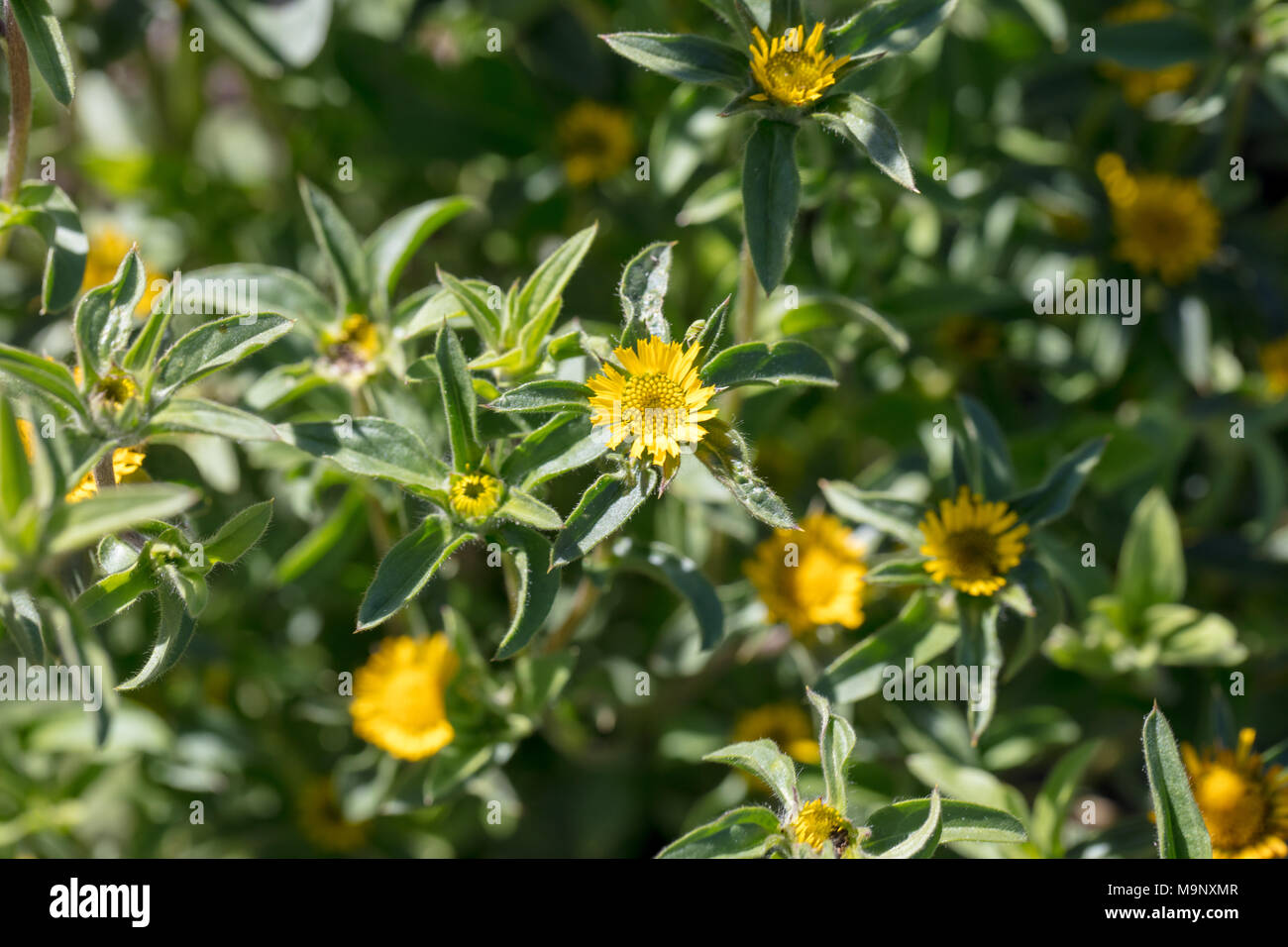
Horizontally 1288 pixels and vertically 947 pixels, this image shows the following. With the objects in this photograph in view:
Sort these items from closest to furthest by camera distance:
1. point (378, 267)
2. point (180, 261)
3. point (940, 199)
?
1. point (378, 267)
2. point (940, 199)
3. point (180, 261)

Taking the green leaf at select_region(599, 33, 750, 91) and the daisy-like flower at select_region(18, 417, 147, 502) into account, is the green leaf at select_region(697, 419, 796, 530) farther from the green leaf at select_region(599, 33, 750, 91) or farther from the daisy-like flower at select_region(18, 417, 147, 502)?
the daisy-like flower at select_region(18, 417, 147, 502)

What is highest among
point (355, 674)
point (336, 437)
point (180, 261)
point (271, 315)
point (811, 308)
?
point (180, 261)

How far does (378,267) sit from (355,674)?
1310mm

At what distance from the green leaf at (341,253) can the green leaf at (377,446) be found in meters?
0.53

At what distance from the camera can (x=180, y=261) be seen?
3994 millimetres

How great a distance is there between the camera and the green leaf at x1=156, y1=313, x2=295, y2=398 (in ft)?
7.36

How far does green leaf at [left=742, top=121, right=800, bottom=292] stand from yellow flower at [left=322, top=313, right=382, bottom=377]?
0.99 meters

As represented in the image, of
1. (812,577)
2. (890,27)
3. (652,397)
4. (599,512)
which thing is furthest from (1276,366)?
(599,512)

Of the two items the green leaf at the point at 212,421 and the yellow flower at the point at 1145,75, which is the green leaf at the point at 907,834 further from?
the yellow flower at the point at 1145,75

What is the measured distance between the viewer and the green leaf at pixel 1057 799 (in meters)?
2.83

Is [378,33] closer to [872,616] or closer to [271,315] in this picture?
[271,315]

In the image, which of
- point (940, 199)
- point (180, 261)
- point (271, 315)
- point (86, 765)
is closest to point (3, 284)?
point (180, 261)

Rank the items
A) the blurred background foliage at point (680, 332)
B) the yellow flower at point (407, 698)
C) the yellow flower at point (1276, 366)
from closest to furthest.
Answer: the yellow flower at point (407, 698), the blurred background foliage at point (680, 332), the yellow flower at point (1276, 366)

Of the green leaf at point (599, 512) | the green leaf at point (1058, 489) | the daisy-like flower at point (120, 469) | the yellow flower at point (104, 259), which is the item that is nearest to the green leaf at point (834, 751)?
the green leaf at point (599, 512)
